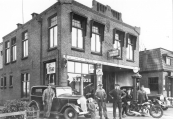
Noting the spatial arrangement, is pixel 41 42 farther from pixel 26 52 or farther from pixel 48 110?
pixel 48 110

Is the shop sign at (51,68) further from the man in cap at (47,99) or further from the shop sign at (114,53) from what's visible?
the shop sign at (114,53)

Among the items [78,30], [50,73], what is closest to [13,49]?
[50,73]

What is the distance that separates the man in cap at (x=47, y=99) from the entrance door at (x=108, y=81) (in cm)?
1135

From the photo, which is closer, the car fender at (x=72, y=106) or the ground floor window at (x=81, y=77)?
the car fender at (x=72, y=106)

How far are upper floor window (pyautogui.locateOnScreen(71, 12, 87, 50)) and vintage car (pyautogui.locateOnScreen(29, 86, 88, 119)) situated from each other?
4554 millimetres

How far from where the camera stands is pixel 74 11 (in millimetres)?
14281

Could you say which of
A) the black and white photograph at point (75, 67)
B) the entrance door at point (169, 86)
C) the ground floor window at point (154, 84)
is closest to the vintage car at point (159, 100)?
the black and white photograph at point (75, 67)

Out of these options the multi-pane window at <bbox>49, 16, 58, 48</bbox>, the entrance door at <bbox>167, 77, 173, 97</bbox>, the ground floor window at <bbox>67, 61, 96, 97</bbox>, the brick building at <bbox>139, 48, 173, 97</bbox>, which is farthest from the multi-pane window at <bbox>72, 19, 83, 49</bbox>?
the entrance door at <bbox>167, 77, 173, 97</bbox>

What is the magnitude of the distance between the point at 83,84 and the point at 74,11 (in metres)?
5.73

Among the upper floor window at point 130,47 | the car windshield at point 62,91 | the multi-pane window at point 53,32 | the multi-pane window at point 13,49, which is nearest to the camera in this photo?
the car windshield at point 62,91

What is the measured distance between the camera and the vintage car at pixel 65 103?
9.86 meters

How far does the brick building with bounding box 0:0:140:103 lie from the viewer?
1400cm

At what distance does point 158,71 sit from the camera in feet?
77.3

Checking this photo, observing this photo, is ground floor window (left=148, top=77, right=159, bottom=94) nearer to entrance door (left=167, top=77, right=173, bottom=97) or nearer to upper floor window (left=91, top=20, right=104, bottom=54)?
entrance door (left=167, top=77, right=173, bottom=97)
